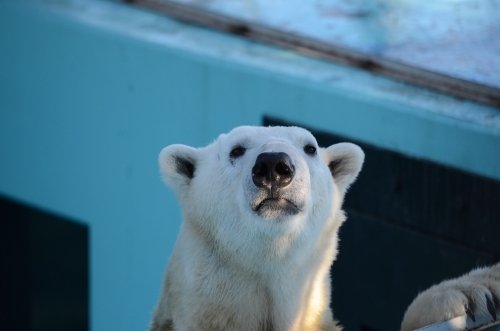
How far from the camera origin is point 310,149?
4.70m

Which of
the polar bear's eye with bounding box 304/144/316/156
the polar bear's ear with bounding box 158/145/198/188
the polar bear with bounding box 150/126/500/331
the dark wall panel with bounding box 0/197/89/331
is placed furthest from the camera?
the dark wall panel with bounding box 0/197/89/331

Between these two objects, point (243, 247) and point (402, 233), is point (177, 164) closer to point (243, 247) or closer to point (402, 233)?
point (243, 247)

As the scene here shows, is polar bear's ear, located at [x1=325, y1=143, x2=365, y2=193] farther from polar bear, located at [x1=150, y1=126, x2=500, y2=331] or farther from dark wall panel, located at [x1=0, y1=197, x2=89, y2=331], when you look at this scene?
dark wall panel, located at [x1=0, y1=197, x2=89, y2=331]

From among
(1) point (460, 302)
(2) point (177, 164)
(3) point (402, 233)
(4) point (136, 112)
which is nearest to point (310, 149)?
(2) point (177, 164)

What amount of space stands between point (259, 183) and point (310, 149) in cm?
43

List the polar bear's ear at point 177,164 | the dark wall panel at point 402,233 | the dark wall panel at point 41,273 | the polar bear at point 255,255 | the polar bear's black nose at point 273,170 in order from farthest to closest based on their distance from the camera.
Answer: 1. the dark wall panel at point 41,273
2. the dark wall panel at point 402,233
3. the polar bear's ear at point 177,164
4. the polar bear at point 255,255
5. the polar bear's black nose at point 273,170

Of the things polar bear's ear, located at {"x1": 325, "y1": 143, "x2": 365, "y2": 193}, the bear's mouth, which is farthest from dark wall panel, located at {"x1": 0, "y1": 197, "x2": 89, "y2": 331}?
the bear's mouth

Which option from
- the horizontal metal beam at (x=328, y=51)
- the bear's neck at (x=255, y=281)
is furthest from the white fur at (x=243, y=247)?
the horizontal metal beam at (x=328, y=51)

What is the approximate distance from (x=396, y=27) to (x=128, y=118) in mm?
1520

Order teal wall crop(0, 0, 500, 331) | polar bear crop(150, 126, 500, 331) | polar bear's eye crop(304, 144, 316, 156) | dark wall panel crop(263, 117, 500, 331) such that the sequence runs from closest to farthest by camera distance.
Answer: polar bear crop(150, 126, 500, 331) < polar bear's eye crop(304, 144, 316, 156) < dark wall panel crop(263, 117, 500, 331) < teal wall crop(0, 0, 500, 331)

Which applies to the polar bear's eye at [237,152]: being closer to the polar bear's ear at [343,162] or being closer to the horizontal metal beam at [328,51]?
the polar bear's ear at [343,162]

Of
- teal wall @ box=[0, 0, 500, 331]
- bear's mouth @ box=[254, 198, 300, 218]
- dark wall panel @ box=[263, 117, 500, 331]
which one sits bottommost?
bear's mouth @ box=[254, 198, 300, 218]

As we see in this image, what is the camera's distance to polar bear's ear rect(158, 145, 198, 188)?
4848mm

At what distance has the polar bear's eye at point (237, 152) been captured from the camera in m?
4.64
